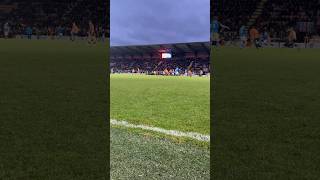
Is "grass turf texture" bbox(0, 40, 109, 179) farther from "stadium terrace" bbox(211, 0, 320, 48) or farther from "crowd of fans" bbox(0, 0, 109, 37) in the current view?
"stadium terrace" bbox(211, 0, 320, 48)

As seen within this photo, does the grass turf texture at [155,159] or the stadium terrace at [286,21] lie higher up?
the stadium terrace at [286,21]

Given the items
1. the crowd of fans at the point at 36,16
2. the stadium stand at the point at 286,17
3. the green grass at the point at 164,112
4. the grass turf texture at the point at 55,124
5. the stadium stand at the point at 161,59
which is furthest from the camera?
the stadium stand at the point at 286,17

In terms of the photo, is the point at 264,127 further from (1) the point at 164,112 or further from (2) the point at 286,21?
(2) the point at 286,21

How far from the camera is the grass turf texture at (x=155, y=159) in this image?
302 cm

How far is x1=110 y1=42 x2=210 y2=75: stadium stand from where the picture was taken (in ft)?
9.74

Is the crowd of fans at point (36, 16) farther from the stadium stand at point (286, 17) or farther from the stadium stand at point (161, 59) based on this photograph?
the stadium stand at point (286, 17)

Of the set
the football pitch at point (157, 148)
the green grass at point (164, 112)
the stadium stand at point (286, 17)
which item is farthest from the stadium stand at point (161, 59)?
the stadium stand at point (286, 17)

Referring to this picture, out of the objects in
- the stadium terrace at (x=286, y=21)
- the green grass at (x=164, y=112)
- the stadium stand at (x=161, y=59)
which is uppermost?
Answer: the stadium terrace at (x=286, y=21)

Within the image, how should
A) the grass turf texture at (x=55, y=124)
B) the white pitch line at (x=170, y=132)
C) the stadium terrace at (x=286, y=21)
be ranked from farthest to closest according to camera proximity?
the stadium terrace at (x=286, y=21) < the white pitch line at (x=170, y=132) < the grass turf texture at (x=55, y=124)

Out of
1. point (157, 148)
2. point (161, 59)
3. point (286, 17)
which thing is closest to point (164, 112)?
point (157, 148)

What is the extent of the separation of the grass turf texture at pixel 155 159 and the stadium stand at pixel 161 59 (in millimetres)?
592

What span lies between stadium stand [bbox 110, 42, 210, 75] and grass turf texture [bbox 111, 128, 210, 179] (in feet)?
1.94

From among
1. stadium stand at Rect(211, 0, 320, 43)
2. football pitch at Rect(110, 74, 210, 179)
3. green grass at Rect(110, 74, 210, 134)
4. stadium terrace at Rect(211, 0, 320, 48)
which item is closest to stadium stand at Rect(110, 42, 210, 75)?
football pitch at Rect(110, 74, 210, 179)

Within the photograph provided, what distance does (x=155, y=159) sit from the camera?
135 inches
